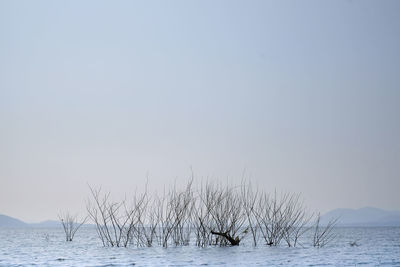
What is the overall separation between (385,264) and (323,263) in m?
1.54

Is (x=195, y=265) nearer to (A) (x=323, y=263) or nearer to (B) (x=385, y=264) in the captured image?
(A) (x=323, y=263)

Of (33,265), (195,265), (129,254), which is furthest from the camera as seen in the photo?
(129,254)

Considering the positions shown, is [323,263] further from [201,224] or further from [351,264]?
[201,224]

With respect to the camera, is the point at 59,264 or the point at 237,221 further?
the point at 237,221

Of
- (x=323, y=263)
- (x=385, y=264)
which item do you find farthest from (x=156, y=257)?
(x=385, y=264)

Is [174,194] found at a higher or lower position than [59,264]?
higher

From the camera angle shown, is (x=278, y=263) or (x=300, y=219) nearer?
(x=278, y=263)

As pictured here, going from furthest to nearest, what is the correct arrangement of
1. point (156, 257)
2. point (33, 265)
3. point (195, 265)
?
1. point (156, 257)
2. point (33, 265)
3. point (195, 265)

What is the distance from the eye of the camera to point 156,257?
14.4 meters

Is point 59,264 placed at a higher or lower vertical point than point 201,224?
lower

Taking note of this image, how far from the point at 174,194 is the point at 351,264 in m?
6.47

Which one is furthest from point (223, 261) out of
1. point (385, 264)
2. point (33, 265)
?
point (33, 265)

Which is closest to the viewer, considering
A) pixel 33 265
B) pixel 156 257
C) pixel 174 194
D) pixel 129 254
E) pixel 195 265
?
pixel 195 265

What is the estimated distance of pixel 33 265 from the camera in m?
12.9
